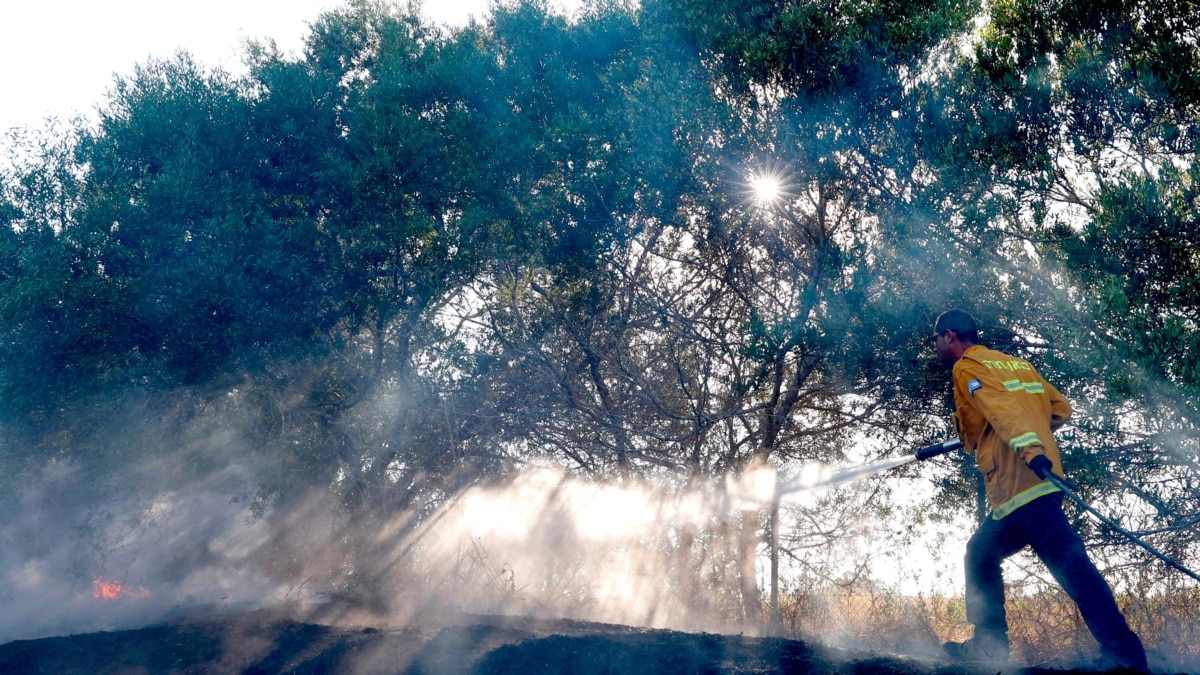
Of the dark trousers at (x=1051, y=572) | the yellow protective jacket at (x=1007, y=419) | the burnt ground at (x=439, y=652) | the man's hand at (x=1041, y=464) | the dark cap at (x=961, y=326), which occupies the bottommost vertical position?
the burnt ground at (x=439, y=652)

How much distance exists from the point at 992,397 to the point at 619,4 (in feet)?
22.7

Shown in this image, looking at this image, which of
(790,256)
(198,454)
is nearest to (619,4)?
(790,256)

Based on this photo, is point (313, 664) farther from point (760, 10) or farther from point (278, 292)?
point (760, 10)

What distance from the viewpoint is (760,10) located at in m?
7.68

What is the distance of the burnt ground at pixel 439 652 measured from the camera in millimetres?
4859

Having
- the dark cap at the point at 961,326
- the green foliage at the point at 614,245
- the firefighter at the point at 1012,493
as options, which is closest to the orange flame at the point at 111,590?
the green foliage at the point at 614,245

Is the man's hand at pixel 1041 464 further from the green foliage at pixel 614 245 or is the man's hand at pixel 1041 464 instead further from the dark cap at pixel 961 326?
the green foliage at pixel 614 245

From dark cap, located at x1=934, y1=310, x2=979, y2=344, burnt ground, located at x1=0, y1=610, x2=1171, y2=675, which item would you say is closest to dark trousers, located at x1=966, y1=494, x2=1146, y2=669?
burnt ground, located at x1=0, y1=610, x2=1171, y2=675

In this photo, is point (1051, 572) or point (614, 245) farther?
point (614, 245)

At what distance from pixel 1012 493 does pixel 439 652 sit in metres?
3.63

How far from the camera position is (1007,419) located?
4473 mm

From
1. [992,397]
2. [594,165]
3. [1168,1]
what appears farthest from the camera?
[594,165]

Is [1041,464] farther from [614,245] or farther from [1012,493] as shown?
[614,245]

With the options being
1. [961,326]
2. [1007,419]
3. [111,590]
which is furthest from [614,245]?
[111,590]
